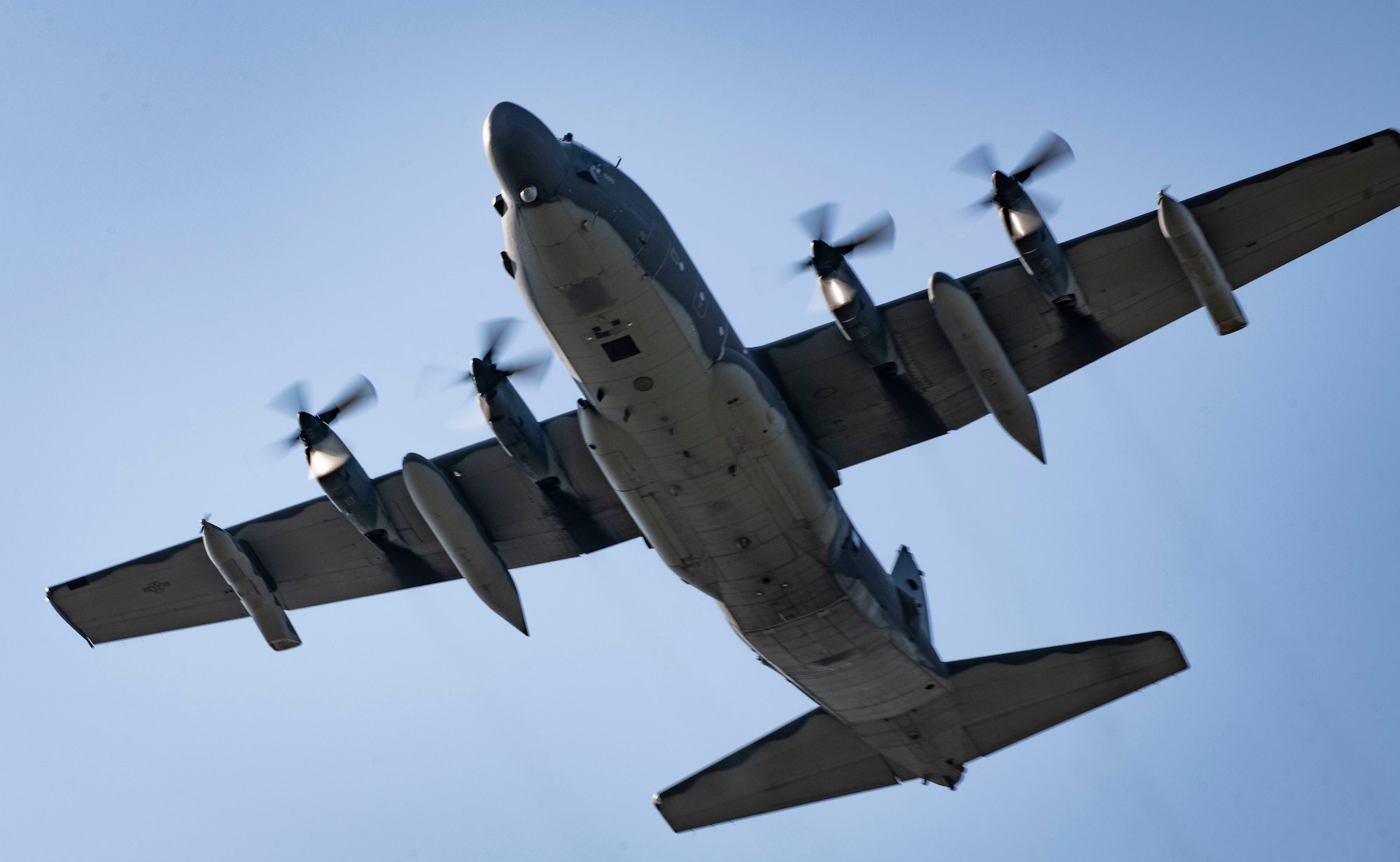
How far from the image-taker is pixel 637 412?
17.7m

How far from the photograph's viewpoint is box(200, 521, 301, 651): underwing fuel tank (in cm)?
2103

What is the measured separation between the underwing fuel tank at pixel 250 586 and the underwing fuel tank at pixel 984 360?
12525mm

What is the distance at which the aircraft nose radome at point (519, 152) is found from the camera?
50.4ft

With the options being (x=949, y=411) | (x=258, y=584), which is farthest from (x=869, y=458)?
(x=258, y=584)

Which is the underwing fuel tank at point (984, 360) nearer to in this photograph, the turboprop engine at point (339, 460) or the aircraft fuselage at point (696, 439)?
the aircraft fuselage at point (696, 439)

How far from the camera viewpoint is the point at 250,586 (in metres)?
21.3

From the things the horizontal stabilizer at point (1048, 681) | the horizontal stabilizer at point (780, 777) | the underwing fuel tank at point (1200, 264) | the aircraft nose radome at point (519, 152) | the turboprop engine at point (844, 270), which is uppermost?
the aircraft nose radome at point (519, 152)

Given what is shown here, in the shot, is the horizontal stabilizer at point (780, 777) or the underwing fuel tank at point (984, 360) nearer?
the underwing fuel tank at point (984, 360)

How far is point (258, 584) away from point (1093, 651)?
14762 millimetres

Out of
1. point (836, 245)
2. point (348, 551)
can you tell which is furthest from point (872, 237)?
point (348, 551)

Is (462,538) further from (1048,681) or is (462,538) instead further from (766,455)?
(1048,681)

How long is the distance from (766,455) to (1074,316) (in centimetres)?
567

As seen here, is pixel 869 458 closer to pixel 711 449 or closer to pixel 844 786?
pixel 711 449

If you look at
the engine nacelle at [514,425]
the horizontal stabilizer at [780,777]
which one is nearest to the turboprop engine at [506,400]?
the engine nacelle at [514,425]
